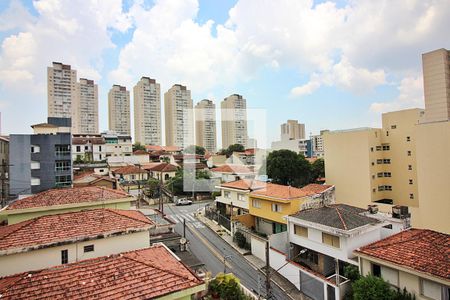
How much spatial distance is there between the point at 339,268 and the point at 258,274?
451 cm

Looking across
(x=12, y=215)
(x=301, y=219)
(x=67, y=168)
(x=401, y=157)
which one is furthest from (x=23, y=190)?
(x=401, y=157)

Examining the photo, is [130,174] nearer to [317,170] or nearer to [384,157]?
[317,170]

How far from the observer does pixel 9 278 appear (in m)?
6.88

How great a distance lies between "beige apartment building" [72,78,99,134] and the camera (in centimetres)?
6731

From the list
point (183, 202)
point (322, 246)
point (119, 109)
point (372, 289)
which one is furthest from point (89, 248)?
point (119, 109)

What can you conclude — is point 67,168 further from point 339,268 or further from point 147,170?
point 339,268

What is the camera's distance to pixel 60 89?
61938 millimetres

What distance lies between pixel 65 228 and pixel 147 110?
66223mm

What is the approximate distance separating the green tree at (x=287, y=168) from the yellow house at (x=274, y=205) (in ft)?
41.5

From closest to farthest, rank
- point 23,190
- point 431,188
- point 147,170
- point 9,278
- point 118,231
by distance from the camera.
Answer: point 9,278 → point 118,231 → point 431,188 → point 23,190 → point 147,170

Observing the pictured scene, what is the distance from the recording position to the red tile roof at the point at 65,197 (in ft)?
42.6

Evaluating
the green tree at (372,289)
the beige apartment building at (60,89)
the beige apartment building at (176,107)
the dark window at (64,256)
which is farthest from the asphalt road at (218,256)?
the beige apartment building at (60,89)

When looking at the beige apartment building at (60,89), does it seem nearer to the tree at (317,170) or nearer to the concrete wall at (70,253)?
the tree at (317,170)

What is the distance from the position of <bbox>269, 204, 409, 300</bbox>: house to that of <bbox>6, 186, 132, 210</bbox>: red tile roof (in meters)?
10.4
